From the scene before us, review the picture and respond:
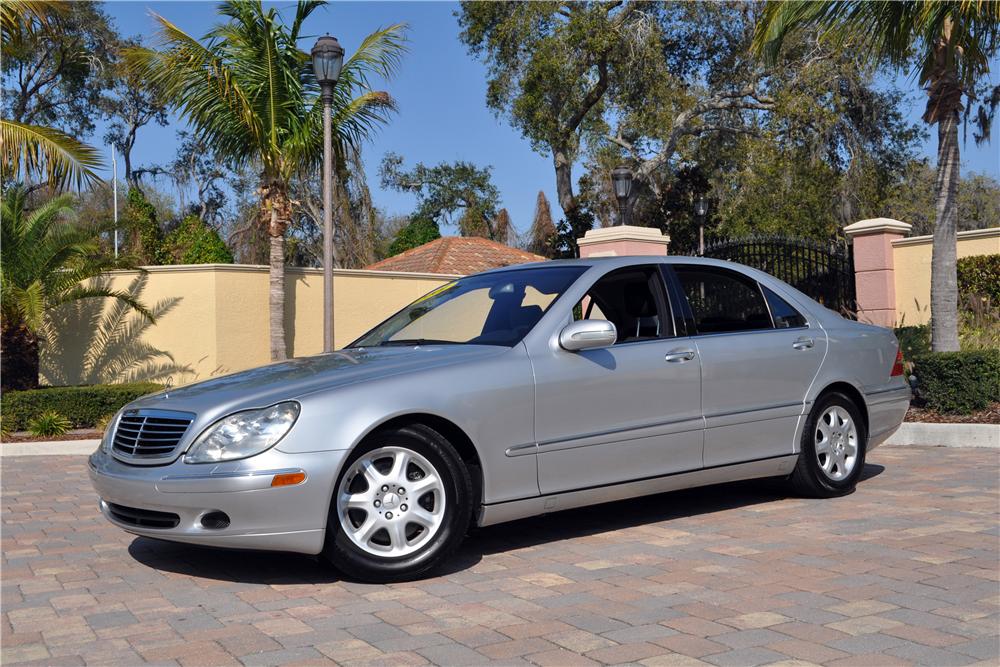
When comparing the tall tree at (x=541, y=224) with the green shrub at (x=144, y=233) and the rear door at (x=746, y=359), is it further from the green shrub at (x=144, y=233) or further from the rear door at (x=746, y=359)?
the rear door at (x=746, y=359)

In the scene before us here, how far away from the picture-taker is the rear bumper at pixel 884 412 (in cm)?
721

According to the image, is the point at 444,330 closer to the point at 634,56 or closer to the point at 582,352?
the point at 582,352

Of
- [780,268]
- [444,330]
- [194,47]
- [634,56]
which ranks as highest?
[634,56]

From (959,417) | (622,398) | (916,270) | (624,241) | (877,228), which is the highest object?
(877,228)

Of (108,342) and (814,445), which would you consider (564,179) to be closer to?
(108,342)

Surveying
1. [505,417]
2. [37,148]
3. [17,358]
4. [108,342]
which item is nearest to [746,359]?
[505,417]

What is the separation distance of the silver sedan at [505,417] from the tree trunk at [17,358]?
1078 cm

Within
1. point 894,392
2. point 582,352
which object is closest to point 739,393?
point 582,352

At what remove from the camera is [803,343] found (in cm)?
678

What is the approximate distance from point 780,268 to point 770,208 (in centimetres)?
1982

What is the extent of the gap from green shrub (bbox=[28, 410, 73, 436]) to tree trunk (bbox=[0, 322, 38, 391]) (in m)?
2.05

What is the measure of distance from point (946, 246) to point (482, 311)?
8016 millimetres

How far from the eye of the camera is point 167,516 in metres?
4.96

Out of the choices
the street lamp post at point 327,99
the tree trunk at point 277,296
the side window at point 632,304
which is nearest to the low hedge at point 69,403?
the tree trunk at point 277,296
